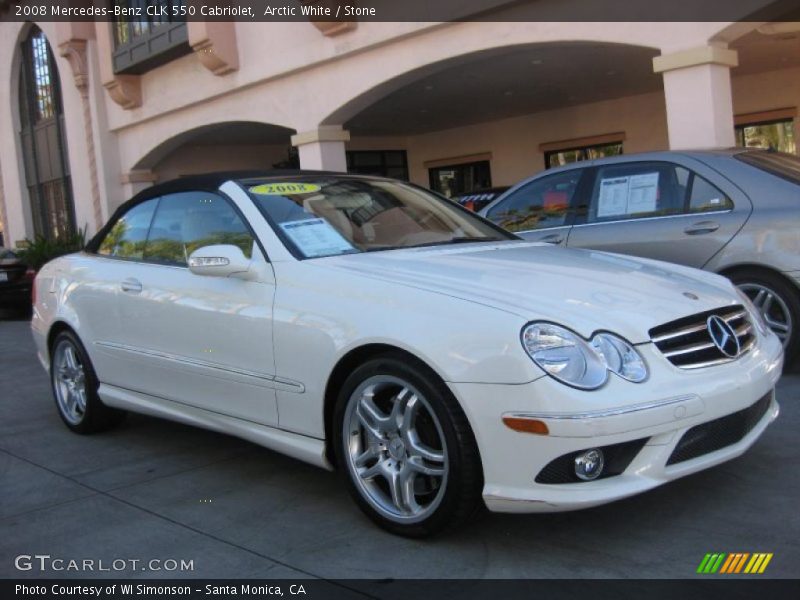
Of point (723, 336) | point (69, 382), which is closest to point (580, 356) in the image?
point (723, 336)

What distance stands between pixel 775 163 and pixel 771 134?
10.4m

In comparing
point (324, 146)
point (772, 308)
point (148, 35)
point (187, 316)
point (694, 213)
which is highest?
point (148, 35)

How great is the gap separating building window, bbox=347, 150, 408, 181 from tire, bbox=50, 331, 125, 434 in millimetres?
15213

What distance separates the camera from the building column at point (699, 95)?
825cm

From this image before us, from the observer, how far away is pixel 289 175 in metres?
4.69

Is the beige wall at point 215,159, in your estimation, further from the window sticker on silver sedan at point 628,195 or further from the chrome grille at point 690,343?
the chrome grille at point 690,343

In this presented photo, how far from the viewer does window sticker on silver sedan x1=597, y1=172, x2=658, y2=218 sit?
20.4ft

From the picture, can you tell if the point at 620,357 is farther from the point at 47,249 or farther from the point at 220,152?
the point at 220,152

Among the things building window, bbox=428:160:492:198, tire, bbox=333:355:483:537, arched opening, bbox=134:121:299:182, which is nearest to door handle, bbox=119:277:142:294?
tire, bbox=333:355:483:537

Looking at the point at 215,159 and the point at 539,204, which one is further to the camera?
the point at 215,159

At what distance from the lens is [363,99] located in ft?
39.5

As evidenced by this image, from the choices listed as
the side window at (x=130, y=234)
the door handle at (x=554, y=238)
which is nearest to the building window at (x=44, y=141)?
the side window at (x=130, y=234)

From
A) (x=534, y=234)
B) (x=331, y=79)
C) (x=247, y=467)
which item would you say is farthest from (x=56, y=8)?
(x=247, y=467)

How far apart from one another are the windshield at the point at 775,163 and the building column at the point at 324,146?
7377mm
